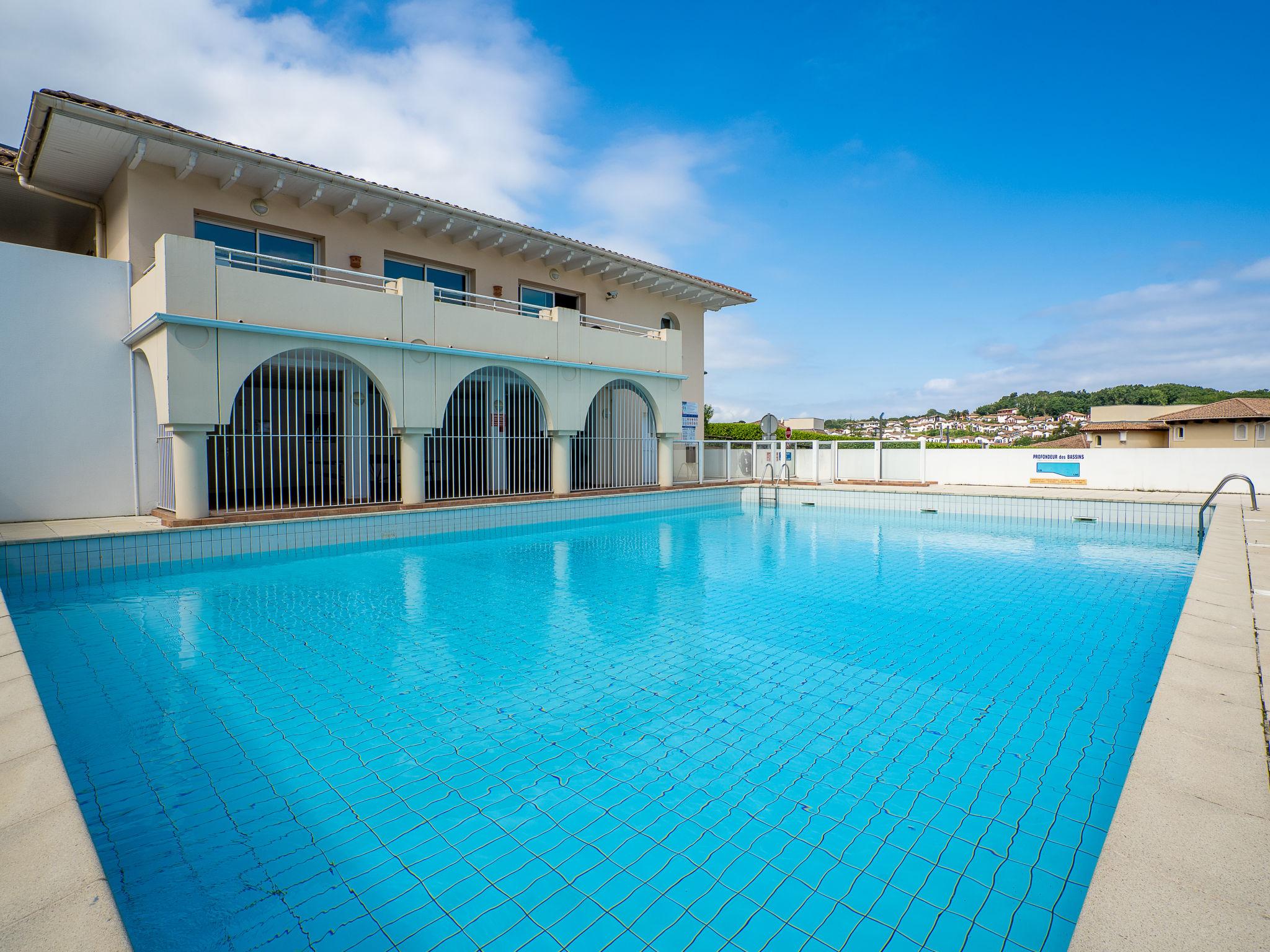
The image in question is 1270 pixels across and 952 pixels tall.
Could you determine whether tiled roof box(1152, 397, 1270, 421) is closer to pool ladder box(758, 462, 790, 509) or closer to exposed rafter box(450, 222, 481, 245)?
pool ladder box(758, 462, 790, 509)

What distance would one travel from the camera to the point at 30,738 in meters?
2.33

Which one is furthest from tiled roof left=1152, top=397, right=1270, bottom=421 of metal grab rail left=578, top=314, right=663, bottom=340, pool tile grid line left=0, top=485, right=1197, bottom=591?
metal grab rail left=578, top=314, right=663, bottom=340

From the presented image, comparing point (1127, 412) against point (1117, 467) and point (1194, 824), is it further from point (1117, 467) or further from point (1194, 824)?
point (1194, 824)

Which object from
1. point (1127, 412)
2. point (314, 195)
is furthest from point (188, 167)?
point (1127, 412)

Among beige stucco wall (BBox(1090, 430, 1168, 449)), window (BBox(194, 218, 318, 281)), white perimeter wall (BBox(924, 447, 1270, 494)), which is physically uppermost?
window (BBox(194, 218, 318, 281))

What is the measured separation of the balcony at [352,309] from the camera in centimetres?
898

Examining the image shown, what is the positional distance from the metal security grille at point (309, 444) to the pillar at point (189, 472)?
1.46 ft

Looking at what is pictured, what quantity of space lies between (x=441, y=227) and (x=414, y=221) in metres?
0.60

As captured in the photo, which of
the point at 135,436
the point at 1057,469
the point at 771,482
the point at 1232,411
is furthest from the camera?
the point at 1232,411

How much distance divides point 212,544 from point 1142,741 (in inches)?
409

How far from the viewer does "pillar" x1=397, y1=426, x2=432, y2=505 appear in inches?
452

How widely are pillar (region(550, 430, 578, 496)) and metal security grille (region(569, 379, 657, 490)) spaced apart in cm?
194

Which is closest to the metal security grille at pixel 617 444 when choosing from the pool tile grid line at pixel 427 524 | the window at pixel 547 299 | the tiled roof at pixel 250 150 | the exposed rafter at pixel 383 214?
the pool tile grid line at pixel 427 524

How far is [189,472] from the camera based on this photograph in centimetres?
903
